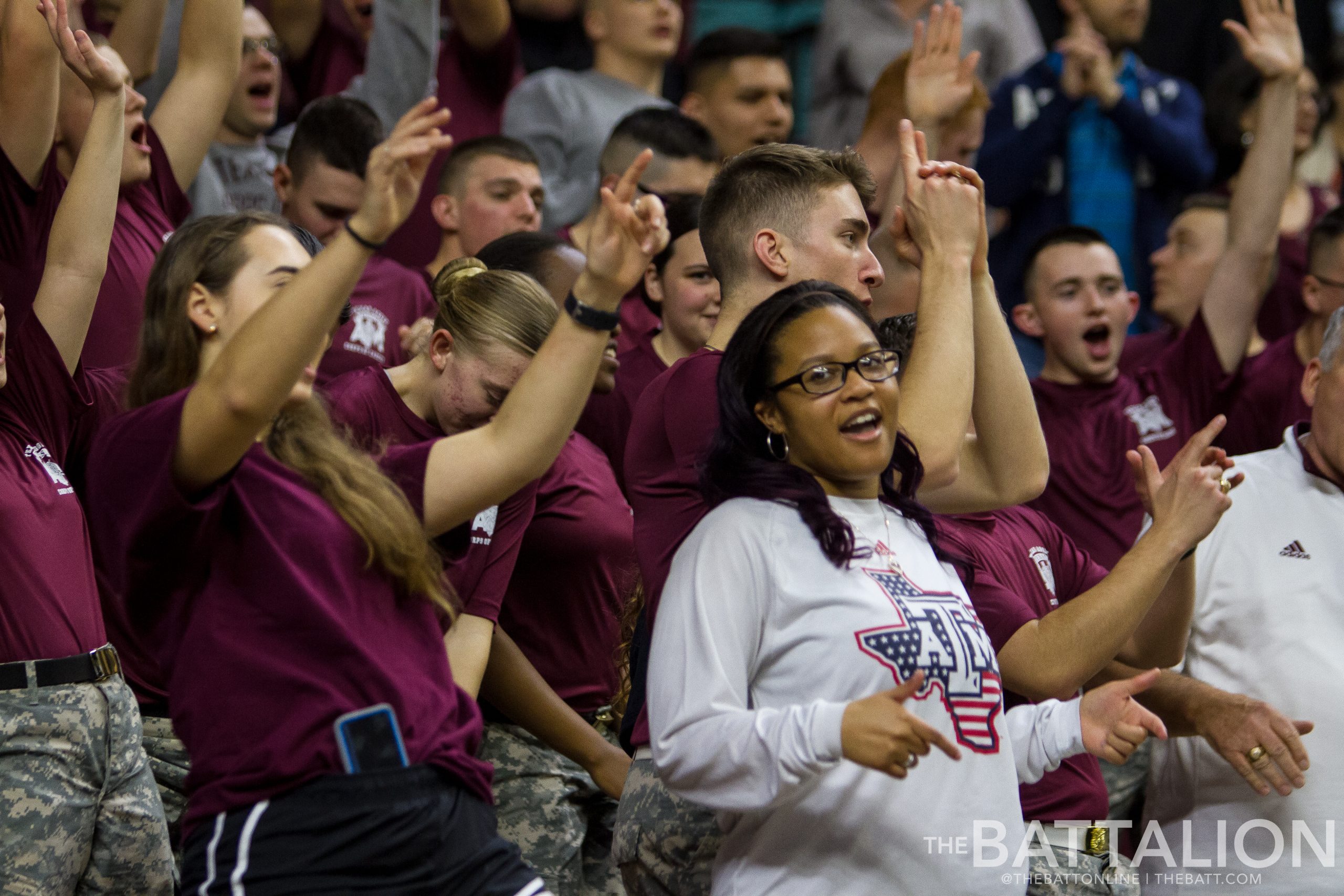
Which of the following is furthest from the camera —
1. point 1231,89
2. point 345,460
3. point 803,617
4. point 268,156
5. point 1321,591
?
point 1231,89

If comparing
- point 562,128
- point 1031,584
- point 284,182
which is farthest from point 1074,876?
point 562,128

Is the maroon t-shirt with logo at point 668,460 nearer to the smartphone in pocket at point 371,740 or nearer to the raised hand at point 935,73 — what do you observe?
the smartphone in pocket at point 371,740

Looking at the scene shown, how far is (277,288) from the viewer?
225 cm

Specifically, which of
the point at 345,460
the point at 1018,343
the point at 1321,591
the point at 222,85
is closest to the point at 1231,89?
the point at 1018,343

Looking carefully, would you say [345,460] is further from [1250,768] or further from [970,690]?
[1250,768]

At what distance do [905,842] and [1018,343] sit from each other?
11.5 ft

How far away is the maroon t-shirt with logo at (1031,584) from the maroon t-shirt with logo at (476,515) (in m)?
0.87

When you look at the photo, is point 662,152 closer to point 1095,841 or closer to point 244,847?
point 1095,841

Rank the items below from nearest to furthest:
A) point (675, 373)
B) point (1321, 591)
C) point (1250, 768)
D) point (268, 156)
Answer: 1. point (675, 373)
2. point (1250, 768)
3. point (1321, 591)
4. point (268, 156)

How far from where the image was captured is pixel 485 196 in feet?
16.5

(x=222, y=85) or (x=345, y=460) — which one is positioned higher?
(x=222, y=85)

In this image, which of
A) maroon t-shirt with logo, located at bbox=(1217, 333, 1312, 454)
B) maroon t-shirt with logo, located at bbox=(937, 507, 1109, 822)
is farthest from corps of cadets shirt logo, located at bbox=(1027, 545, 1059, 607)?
maroon t-shirt with logo, located at bbox=(1217, 333, 1312, 454)

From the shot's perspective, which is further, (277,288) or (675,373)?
(675,373)

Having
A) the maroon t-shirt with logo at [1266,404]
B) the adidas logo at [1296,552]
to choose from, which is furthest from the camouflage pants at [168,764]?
the maroon t-shirt with logo at [1266,404]
